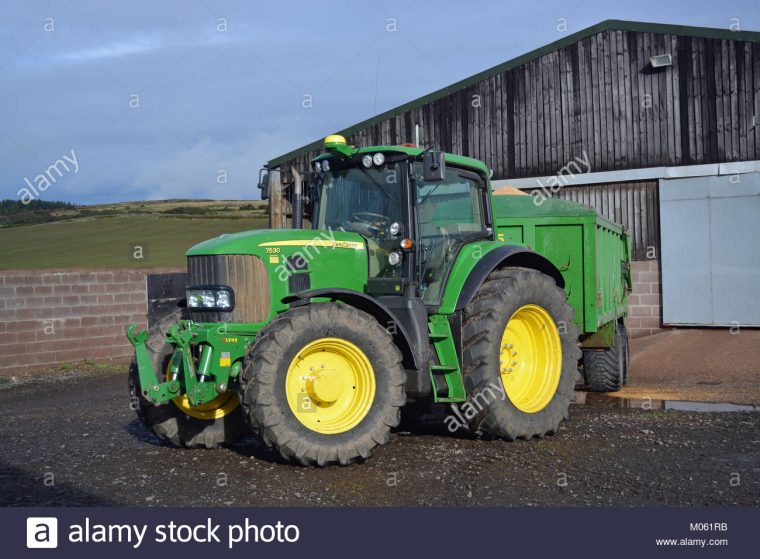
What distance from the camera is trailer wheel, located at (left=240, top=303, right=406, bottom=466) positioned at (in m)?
5.66

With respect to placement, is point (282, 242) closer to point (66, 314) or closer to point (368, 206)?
point (368, 206)

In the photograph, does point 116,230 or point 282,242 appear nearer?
point 282,242

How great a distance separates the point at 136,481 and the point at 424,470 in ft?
6.78

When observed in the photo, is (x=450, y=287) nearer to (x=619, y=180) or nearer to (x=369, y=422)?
(x=369, y=422)

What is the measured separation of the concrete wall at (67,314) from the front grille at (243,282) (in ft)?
25.2

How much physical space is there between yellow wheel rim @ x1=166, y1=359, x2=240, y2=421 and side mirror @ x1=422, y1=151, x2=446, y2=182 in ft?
8.04

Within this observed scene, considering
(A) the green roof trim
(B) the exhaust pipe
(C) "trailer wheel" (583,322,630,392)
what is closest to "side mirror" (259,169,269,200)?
(B) the exhaust pipe

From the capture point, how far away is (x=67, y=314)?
13.3 m

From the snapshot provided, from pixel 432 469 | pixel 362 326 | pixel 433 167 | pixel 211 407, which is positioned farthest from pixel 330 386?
pixel 433 167

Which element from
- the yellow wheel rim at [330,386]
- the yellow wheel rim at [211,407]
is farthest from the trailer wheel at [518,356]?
the yellow wheel rim at [211,407]

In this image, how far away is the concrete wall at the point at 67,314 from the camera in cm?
1259

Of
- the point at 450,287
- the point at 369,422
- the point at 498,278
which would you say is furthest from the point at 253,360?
the point at 498,278

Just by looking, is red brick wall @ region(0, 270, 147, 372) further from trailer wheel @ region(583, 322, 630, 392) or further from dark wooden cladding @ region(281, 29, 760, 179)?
trailer wheel @ region(583, 322, 630, 392)

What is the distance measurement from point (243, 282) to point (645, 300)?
1091 cm
